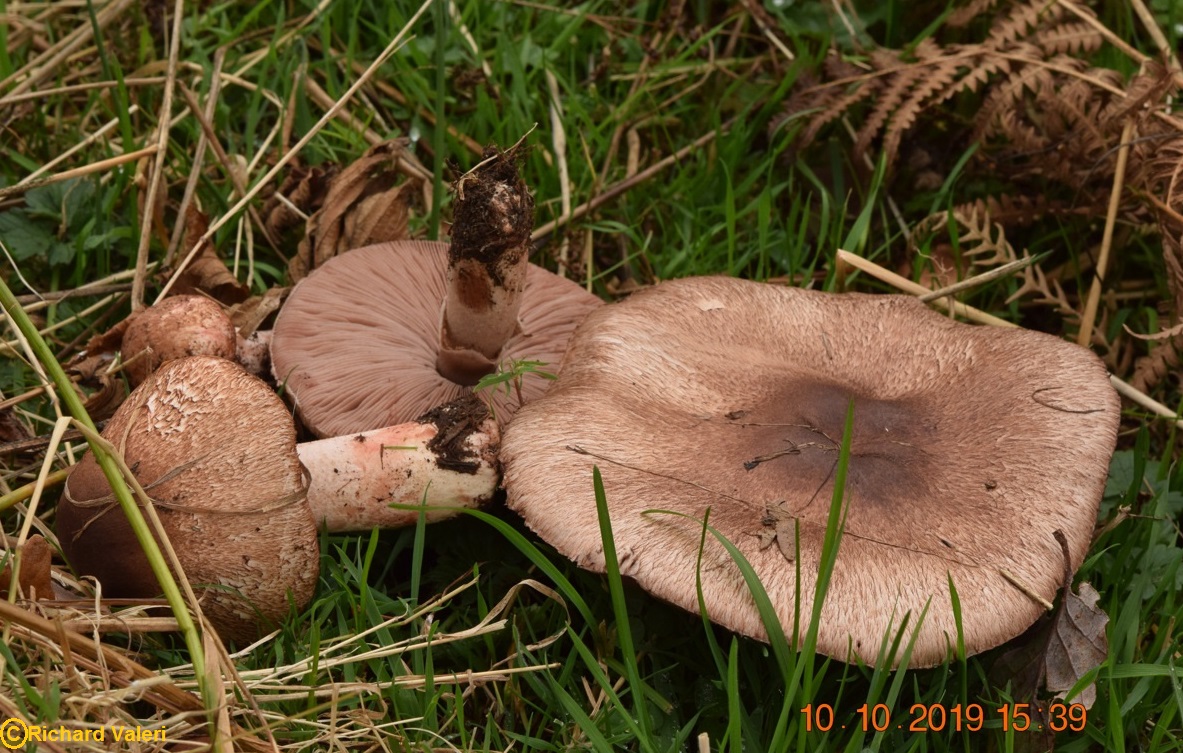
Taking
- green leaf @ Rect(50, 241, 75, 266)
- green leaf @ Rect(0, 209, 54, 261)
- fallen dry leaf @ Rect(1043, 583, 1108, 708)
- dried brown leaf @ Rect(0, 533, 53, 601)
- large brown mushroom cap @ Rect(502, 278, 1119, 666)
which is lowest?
fallen dry leaf @ Rect(1043, 583, 1108, 708)

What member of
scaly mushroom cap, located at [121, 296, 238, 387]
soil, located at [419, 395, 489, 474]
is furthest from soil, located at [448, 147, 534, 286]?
scaly mushroom cap, located at [121, 296, 238, 387]

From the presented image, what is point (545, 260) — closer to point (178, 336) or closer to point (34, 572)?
point (178, 336)

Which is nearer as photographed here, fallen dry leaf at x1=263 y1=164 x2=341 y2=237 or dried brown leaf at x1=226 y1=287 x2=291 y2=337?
dried brown leaf at x1=226 y1=287 x2=291 y2=337

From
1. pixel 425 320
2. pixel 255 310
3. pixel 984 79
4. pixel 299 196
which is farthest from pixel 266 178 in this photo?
pixel 984 79

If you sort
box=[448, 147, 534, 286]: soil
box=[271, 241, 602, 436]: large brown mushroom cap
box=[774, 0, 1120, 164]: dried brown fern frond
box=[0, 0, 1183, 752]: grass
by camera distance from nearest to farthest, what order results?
box=[0, 0, 1183, 752]: grass → box=[448, 147, 534, 286]: soil → box=[271, 241, 602, 436]: large brown mushroom cap → box=[774, 0, 1120, 164]: dried brown fern frond

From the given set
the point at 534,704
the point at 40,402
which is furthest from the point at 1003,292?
the point at 40,402

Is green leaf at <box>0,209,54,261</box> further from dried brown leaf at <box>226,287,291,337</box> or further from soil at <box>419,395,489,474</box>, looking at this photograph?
soil at <box>419,395,489,474</box>

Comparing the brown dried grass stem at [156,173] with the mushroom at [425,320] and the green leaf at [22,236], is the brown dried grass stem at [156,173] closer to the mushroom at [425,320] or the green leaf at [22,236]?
the green leaf at [22,236]

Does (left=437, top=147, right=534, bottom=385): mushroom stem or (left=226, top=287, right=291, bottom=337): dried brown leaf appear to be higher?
(left=437, top=147, right=534, bottom=385): mushroom stem

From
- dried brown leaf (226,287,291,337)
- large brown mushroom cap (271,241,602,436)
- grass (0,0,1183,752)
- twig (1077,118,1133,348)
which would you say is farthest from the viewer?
twig (1077,118,1133,348)
